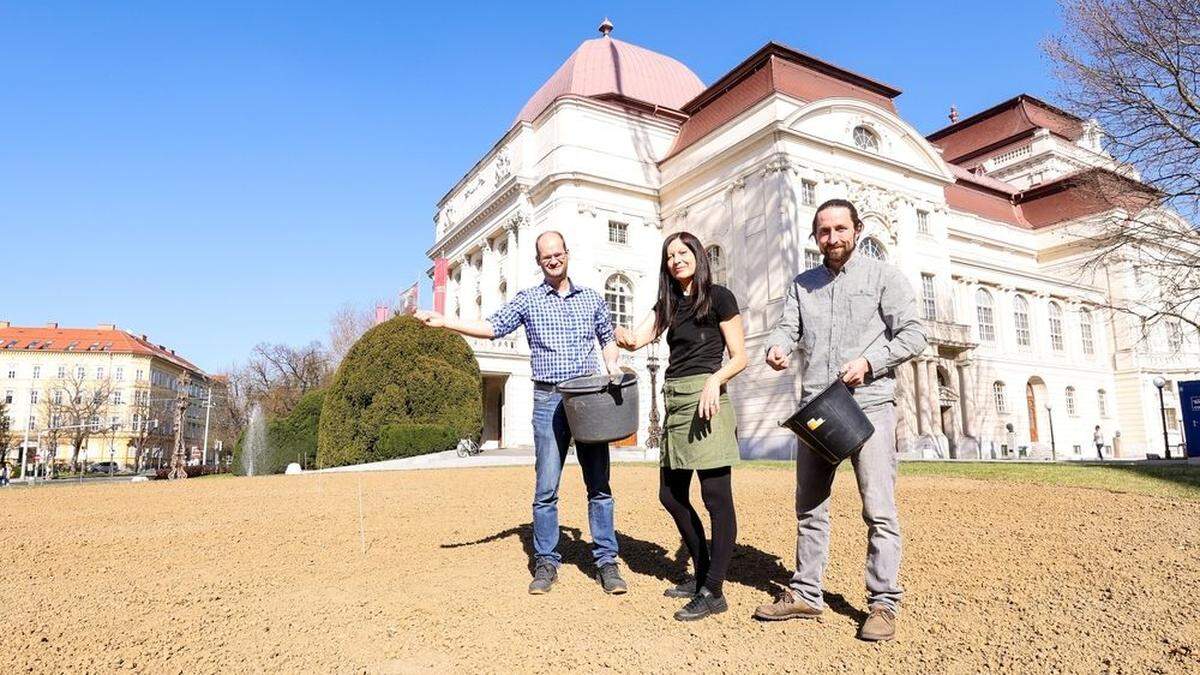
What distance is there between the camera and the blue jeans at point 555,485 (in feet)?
13.6

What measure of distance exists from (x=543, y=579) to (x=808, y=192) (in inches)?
1050

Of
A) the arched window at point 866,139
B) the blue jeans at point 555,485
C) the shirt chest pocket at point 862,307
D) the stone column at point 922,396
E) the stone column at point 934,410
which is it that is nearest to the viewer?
the shirt chest pocket at point 862,307

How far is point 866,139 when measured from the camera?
3038cm

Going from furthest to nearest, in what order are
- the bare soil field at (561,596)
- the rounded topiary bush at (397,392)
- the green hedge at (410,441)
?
the rounded topiary bush at (397,392)
the green hedge at (410,441)
the bare soil field at (561,596)

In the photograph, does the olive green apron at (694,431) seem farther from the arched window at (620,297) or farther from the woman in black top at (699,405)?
the arched window at (620,297)

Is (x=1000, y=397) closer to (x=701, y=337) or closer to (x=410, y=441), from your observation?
(x=410, y=441)

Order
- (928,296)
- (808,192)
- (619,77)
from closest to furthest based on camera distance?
(808,192), (928,296), (619,77)

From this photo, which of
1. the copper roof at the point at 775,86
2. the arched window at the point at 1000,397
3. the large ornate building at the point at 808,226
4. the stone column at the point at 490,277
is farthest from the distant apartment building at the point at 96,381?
the arched window at the point at 1000,397

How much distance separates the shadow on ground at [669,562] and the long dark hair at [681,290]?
5.29ft

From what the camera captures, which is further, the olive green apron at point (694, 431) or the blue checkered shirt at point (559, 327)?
the blue checkered shirt at point (559, 327)

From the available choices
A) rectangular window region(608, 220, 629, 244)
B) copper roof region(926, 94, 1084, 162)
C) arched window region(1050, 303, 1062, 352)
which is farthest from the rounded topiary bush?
copper roof region(926, 94, 1084, 162)

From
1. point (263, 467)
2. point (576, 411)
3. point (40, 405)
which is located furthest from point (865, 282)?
point (40, 405)

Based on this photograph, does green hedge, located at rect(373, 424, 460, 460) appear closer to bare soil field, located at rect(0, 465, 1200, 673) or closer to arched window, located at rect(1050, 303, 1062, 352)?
bare soil field, located at rect(0, 465, 1200, 673)

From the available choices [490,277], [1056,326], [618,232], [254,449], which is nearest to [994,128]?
[1056,326]
